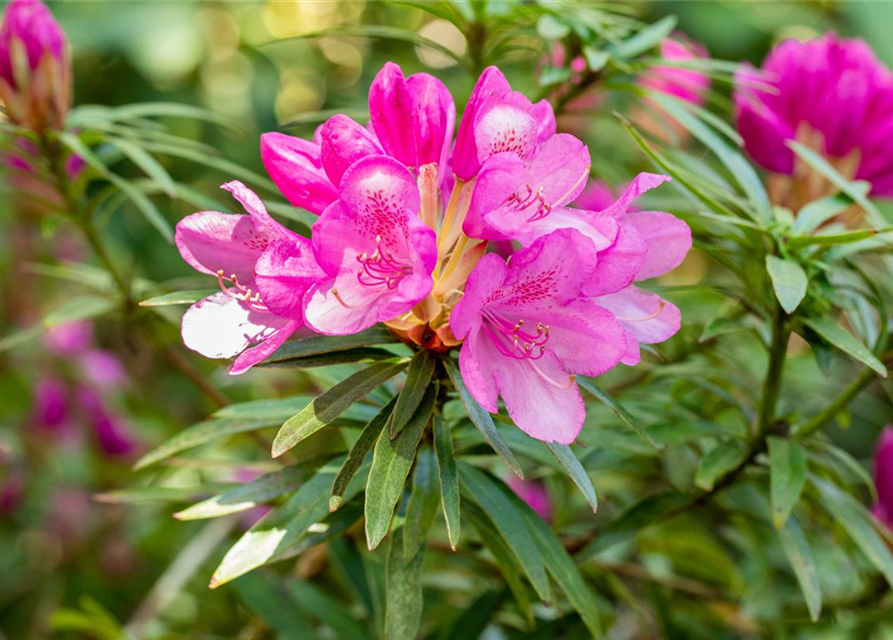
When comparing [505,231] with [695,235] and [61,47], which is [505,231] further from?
[61,47]

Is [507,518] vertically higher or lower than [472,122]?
lower

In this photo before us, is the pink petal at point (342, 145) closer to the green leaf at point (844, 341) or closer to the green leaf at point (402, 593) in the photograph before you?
the green leaf at point (402, 593)

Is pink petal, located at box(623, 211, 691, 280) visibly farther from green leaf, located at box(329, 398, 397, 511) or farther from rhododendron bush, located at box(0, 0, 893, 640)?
green leaf, located at box(329, 398, 397, 511)

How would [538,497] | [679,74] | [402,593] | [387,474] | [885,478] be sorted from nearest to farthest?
[387,474], [402,593], [885,478], [679,74], [538,497]

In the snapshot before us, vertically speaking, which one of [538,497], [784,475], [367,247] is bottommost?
[538,497]

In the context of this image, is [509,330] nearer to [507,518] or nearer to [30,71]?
[507,518]

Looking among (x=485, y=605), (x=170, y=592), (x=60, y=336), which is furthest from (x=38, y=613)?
(x=485, y=605)

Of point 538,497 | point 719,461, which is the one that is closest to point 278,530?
point 719,461
